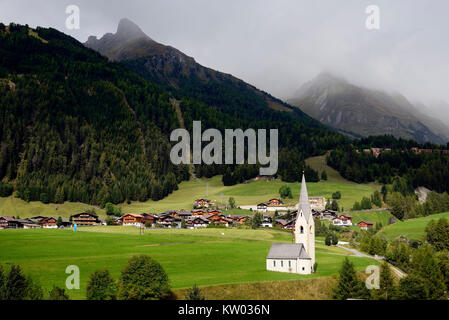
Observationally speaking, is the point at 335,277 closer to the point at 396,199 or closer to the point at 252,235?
the point at 252,235

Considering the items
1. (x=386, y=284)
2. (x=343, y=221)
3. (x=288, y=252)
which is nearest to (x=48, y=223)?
(x=343, y=221)

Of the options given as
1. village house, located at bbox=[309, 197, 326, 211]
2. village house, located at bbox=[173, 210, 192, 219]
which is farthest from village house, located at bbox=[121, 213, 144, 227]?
village house, located at bbox=[309, 197, 326, 211]

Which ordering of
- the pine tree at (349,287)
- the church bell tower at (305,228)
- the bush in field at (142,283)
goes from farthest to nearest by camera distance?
the church bell tower at (305,228), the pine tree at (349,287), the bush in field at (142,283)

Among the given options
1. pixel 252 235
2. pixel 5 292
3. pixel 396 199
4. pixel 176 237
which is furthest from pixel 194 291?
pixel 396 199

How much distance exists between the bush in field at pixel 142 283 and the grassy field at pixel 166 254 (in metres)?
5.55

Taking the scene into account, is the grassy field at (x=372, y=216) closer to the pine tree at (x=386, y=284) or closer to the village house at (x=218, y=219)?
the village house at (x=218, y=219)

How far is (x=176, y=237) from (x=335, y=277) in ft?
167

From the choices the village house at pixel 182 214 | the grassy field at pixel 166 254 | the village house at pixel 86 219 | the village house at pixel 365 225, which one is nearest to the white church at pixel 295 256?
the grassy field at pixel 166 254

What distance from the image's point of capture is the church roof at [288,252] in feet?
272

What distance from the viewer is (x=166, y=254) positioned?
3615 inches

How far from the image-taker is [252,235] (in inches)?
5108

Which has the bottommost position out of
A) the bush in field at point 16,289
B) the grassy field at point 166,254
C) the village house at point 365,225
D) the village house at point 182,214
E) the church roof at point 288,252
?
the village house at point 365,225

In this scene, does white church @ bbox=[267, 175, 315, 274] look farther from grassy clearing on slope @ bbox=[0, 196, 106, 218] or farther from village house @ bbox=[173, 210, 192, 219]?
grassy clearing on slope @ bbox=[0, 196, 106, 218]
